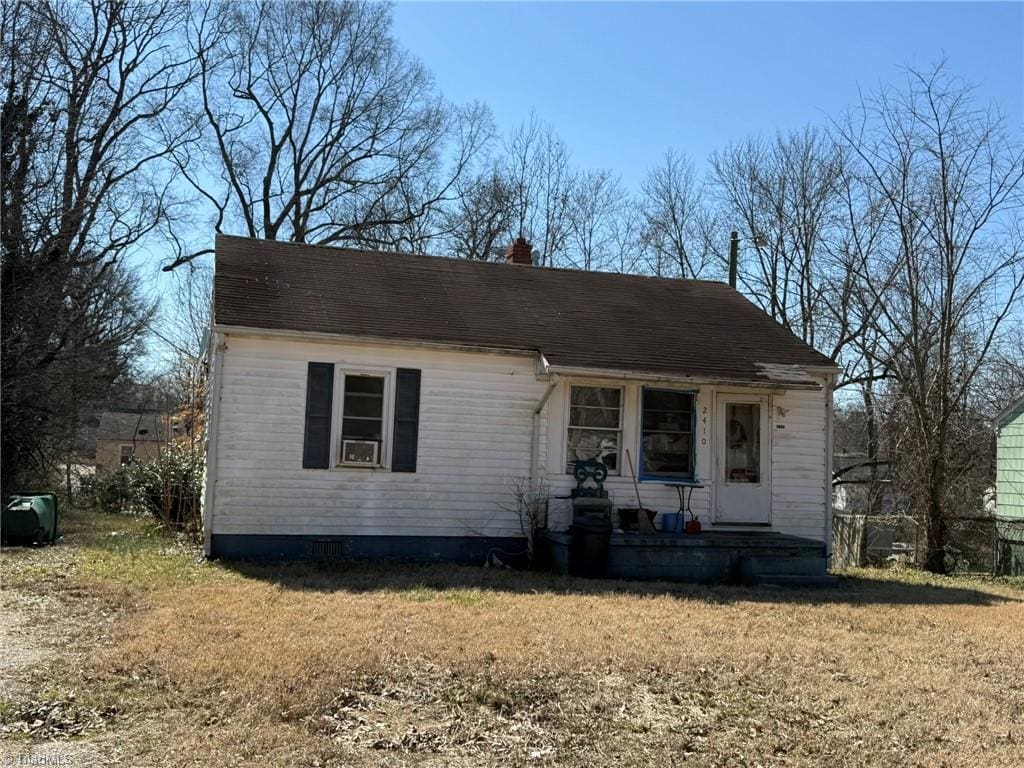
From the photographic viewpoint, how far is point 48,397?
19.4m

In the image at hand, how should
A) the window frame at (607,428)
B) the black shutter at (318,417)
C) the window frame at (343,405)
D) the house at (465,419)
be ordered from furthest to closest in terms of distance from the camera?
1. the window frame at (607,428)
2. the window frame at (343,405)
3. the black shutter at (318,417)
4. the house at (465,419)

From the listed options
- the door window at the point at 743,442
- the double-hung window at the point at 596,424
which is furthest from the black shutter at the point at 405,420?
the door window at the point at 743,442

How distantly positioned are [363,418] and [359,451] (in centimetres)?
45

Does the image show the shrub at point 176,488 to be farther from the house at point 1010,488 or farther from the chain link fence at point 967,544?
the house at point 1010,488

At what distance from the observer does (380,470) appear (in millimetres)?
12055

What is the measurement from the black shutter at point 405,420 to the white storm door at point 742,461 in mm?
4430

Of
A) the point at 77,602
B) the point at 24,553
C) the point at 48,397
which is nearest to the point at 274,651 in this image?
the point at 77,602

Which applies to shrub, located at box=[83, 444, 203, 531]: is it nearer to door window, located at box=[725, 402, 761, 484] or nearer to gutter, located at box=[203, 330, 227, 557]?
gutter, located at box=[203, 330, 227, 557]

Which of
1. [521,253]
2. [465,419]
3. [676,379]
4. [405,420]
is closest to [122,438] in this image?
[521,253]

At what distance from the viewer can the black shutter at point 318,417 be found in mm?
11773

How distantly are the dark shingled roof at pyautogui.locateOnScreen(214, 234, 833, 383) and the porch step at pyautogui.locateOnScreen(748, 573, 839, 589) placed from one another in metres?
2.74

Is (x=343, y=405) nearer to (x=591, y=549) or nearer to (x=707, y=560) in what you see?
(x=591, y=549)

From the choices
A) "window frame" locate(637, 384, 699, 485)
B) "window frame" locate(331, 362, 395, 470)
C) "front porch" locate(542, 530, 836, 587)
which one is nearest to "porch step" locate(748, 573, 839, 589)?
"front porch" locate(542, 530, 836, 587)

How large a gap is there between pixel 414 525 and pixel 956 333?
10290 millimetres
